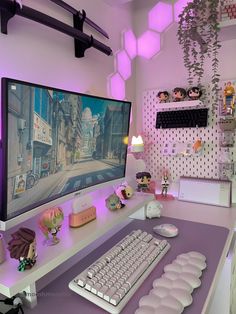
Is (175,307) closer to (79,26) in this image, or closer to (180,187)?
(180,187)

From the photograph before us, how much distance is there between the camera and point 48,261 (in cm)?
66

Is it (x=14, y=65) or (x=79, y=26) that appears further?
(x=79, y=26)

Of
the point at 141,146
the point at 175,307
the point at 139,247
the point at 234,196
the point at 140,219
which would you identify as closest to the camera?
the point at 175,307

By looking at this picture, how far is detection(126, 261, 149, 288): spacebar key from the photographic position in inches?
27.2

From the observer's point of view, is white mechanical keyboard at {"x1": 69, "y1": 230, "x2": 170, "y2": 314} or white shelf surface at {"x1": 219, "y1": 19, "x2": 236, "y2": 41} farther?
white shelf surface at {"x1": 219, "y1": 19, "x2": 236, "y2": 41}

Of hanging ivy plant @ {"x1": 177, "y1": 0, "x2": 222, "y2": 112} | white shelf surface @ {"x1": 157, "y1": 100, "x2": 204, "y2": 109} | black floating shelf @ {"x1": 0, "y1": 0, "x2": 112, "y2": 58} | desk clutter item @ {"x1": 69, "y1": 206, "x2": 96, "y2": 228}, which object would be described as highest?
hanging ivy plant @ {"x1": 177, "y1": 0, "x2": 222, "y2": 112}

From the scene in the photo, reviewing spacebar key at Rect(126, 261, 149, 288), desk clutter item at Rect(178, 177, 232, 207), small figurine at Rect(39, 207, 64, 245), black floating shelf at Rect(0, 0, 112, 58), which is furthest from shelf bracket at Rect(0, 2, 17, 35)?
desk clutter item at Rect(178, 177, 232, 207)

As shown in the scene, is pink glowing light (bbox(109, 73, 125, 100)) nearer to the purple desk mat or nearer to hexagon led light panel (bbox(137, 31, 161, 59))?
hexagon led light panel (bbox(137, 31, 161, 59))

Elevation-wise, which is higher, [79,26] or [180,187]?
[79,26]

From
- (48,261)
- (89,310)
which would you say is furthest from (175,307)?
(48,261)

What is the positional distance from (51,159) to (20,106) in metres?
0.20

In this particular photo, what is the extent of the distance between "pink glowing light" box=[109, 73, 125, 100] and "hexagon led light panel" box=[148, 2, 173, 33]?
43 centimetres

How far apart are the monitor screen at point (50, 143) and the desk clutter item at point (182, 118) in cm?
52

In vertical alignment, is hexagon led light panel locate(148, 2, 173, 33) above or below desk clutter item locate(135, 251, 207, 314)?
above
